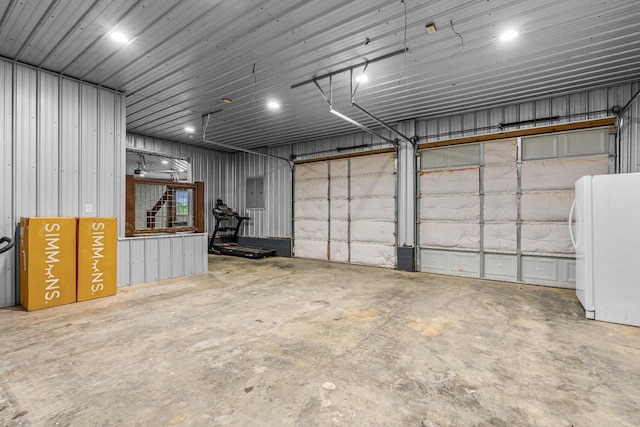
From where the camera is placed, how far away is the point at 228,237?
11.1 meters

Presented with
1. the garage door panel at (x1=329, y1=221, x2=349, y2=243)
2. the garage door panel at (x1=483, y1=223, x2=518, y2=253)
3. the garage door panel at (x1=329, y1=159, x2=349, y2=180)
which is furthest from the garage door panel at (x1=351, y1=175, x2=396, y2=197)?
the garage door panel at (x1=483, y1=223, x2=518, y2=253)

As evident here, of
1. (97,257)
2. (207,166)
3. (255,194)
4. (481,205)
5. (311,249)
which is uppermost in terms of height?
(207,166)

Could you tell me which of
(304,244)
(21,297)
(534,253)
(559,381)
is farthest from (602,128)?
(21,297)

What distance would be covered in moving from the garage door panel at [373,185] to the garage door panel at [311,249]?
75.2 inches

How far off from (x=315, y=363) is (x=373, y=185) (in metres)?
6.08

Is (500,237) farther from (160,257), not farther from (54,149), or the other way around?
(54,149)

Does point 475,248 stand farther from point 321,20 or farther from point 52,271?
point 52,271

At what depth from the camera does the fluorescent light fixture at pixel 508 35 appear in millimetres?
3795

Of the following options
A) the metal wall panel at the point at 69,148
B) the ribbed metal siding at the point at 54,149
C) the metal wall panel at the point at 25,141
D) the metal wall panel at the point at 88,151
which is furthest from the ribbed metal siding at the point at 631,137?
the metal wall panel at the point at 25,141

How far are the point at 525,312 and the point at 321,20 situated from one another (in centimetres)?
488

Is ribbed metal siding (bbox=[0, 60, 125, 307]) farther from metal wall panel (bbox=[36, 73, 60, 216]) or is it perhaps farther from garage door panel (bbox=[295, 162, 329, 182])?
garage door panel (bbox=[295, 162, 329, 182])

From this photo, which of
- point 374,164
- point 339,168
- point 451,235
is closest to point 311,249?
point 339,168

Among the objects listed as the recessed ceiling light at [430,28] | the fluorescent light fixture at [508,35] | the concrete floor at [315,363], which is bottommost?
the concrete floor at [315,363]

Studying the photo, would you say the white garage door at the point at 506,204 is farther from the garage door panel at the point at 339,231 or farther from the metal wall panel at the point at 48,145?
the metal wall panel at the point at 48,145
